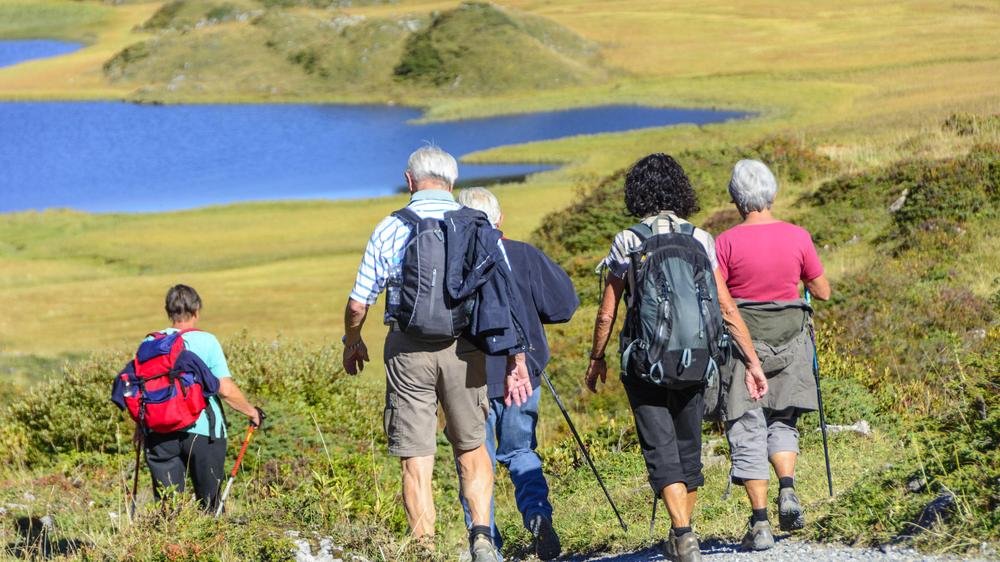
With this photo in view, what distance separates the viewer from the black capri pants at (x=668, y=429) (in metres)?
6.37

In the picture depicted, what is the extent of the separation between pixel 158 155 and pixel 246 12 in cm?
9218

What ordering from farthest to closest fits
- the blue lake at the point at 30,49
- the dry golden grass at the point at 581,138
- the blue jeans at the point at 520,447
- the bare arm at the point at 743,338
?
1. the blue lake at the point at 30,49
2. the dry golden grass at the point at 581,138
3. the blue jeans at the point at 520,447
4. the bare arm at the point at 743,338

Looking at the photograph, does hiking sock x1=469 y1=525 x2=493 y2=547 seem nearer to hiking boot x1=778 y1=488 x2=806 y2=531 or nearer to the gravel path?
the gravel path

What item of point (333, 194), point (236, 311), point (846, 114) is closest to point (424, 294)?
point (236, 311)

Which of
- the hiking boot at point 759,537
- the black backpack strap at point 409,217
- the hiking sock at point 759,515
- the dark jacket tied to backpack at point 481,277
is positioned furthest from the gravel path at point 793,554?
the black backpack strap at point 409,217

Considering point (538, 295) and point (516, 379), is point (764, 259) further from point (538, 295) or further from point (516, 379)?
point (516, 379)

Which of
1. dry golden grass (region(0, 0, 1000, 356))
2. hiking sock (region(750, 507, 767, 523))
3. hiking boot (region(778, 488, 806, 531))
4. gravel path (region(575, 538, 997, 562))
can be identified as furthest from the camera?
dry golden grass (region(0, 0, 1000, 356))

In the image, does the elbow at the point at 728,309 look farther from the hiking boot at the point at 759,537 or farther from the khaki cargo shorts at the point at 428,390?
the khaki cargo shorts at the point at 428,390

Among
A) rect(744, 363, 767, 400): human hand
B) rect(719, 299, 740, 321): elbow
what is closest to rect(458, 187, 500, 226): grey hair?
rect(719, 299, 740, 321): elbow

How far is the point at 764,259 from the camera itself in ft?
22.5

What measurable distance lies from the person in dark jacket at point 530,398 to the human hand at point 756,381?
1.13m

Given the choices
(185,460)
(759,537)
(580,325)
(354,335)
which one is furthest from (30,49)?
(759,537)

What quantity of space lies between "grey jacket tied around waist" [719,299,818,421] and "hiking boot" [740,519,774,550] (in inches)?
29.8

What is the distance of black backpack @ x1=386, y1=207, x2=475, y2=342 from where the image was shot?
609cm
